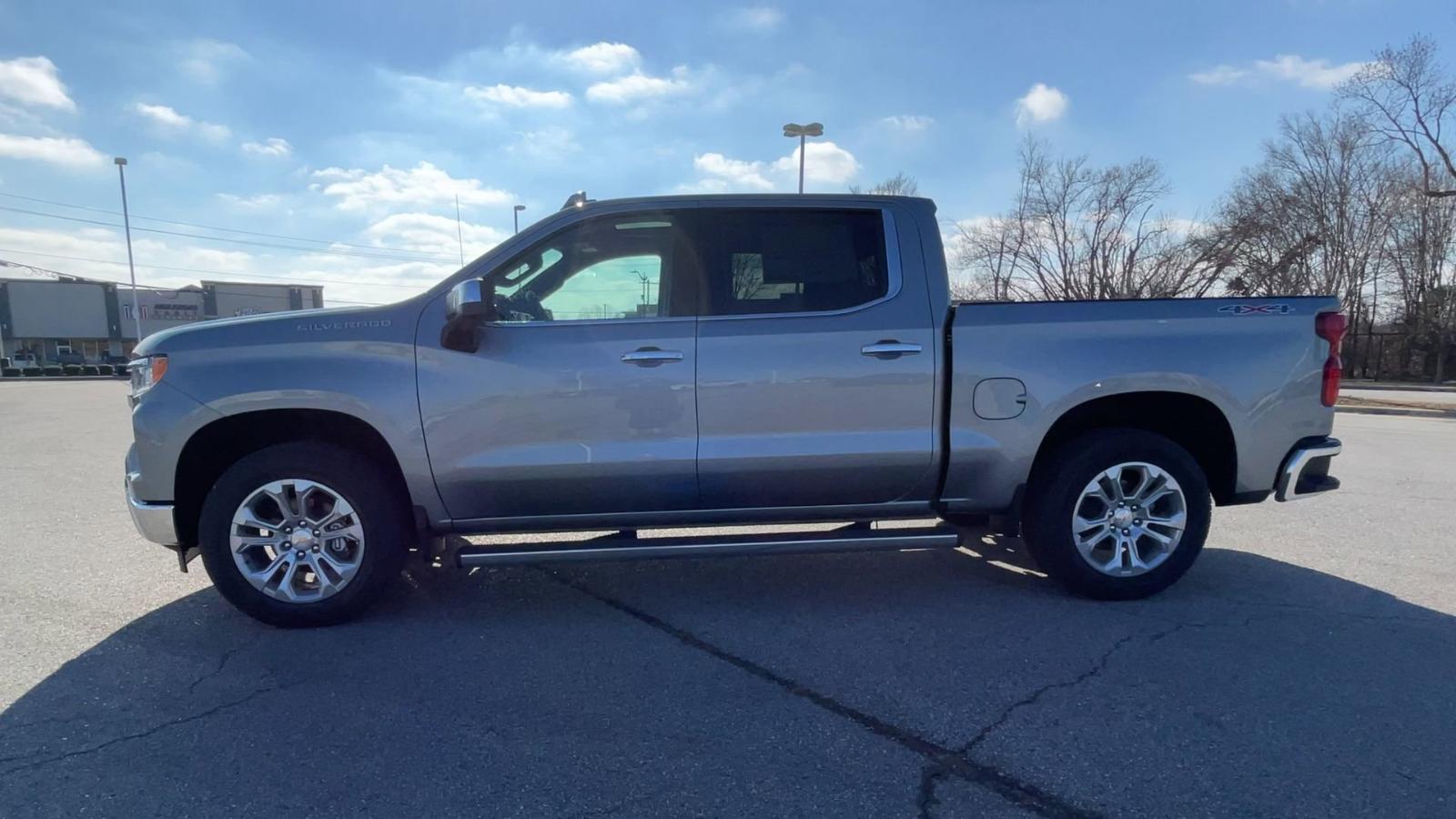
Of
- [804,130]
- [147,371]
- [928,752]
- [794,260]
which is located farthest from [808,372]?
[804,130]

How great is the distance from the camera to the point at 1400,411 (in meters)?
18.4

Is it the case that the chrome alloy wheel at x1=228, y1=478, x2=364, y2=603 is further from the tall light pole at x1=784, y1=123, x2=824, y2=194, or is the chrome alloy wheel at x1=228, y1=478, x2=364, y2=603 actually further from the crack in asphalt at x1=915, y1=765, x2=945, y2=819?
the tall light pole at x1=784, y1=123, x2=824, y2=194

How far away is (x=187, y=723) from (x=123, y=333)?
7174 cm

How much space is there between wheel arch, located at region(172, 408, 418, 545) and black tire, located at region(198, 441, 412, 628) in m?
0.13

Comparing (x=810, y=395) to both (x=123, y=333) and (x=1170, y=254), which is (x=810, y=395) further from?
(x=123, y=333)

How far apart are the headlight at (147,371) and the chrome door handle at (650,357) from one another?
2162 mm

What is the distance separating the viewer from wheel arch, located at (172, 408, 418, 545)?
3895mm

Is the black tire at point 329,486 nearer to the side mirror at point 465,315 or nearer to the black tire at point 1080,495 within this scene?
the side mirror at point 465,315

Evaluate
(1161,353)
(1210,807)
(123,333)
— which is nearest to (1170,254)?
(1161,353)

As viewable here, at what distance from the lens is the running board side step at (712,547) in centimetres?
383

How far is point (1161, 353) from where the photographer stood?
405cm

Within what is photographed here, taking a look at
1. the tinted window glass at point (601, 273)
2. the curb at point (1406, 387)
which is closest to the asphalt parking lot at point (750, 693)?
the tinted window glass at point (601, 273)

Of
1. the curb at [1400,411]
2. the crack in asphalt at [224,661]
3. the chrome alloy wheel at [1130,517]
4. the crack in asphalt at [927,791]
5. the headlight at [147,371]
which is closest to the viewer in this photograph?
the crack in asphalt at [927,791]

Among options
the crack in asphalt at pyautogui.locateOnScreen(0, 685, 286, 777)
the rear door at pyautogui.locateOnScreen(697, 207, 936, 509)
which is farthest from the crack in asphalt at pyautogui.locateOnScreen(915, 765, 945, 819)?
the crack in asphalt at pyautogui.locateOnScreen(0, 685, 286, 777)
